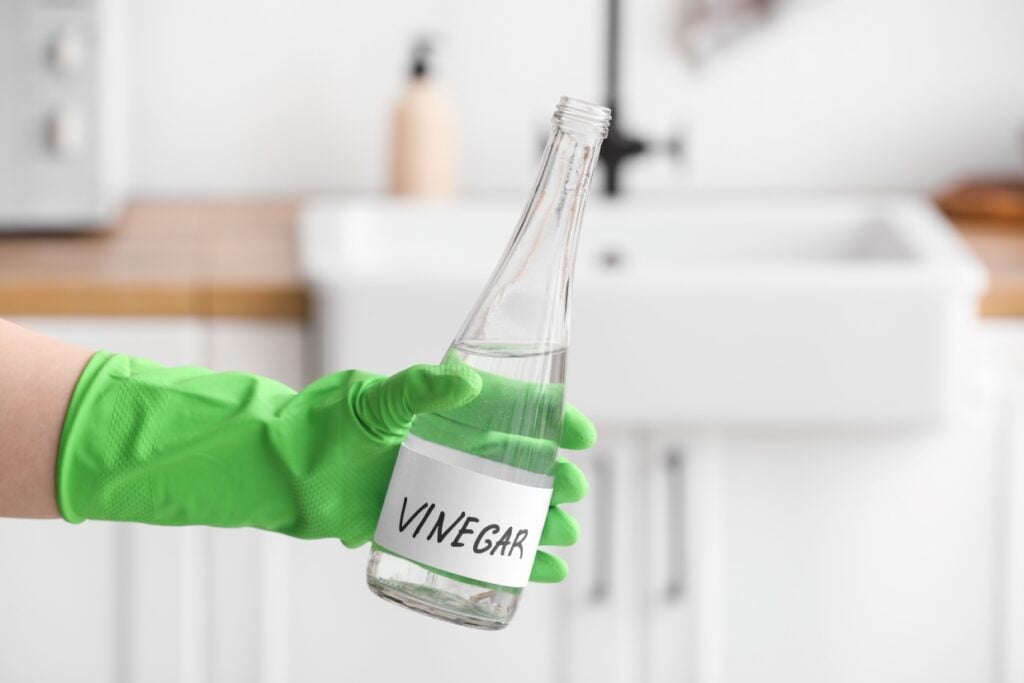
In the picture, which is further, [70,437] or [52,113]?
[52,113]

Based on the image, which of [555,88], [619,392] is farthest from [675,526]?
[555,88]

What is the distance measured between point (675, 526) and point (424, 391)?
0.76 metres

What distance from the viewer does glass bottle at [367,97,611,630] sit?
26.8 inches

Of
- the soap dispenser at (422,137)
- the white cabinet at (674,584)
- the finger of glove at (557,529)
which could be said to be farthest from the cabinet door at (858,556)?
the finger of glove at (557,529)

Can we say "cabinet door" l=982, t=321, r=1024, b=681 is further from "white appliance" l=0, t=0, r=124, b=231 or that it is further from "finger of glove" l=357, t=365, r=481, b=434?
"white appliance" l=0, t=0, r=124, b=231

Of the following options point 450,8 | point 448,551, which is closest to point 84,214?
point 450,8

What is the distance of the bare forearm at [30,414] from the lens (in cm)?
81

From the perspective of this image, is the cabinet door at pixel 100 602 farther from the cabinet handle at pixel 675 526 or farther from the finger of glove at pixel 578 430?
the finger of glove at pixel 578 430

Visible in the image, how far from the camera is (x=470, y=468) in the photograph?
750mm

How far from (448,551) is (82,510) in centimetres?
27

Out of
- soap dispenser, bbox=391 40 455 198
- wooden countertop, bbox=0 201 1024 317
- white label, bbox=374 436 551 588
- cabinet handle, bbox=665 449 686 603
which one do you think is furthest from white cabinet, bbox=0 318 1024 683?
white label, bbox=374 436 551 588

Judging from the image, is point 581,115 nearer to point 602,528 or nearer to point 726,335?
point 726,335

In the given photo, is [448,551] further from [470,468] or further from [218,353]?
[218,353]

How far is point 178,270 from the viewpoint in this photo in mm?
1421
